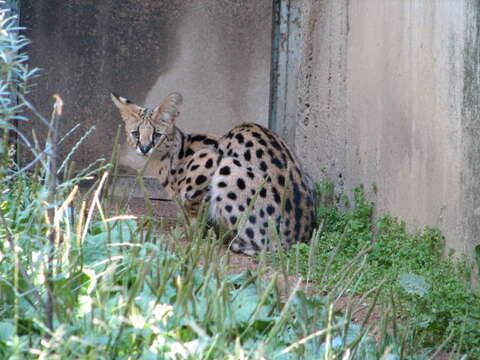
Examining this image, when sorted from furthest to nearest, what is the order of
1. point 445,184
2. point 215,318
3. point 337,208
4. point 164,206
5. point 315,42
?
1. point 164,206
2. point 315,42
3. point 337,208
4. point 445,184
5. point 215,318

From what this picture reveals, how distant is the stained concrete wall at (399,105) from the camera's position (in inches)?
202

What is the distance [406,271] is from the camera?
216 inches

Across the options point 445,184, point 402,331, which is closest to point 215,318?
point 402,331

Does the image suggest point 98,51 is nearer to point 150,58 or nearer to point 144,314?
point 150,58

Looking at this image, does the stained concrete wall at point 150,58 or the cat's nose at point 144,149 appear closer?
the cat's nose at point 144,149

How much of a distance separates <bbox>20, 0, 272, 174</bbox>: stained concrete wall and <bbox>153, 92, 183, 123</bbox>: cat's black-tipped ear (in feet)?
4.05

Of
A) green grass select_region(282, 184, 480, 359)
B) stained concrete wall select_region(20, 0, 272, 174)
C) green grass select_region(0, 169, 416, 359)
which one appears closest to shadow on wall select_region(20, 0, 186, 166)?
stained concrete wall select_region(20, 0, 272, 174)

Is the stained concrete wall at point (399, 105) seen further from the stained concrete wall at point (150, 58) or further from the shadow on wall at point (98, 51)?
the shadow on wall at point (98, 51)

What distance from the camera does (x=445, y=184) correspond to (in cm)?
538

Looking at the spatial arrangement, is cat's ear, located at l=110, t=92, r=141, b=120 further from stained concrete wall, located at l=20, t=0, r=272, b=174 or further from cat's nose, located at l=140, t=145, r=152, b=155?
stained concrete wall, located at l=20, t=0, r=272, b=174

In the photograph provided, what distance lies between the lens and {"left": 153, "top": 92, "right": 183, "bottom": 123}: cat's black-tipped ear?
25.5ft

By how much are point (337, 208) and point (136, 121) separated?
1.90m

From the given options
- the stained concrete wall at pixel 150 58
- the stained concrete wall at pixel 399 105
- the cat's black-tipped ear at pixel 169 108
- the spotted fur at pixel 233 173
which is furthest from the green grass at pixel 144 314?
the stained concrete wall at pixel 150 58

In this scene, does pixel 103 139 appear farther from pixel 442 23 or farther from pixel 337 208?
pixel 442 23
